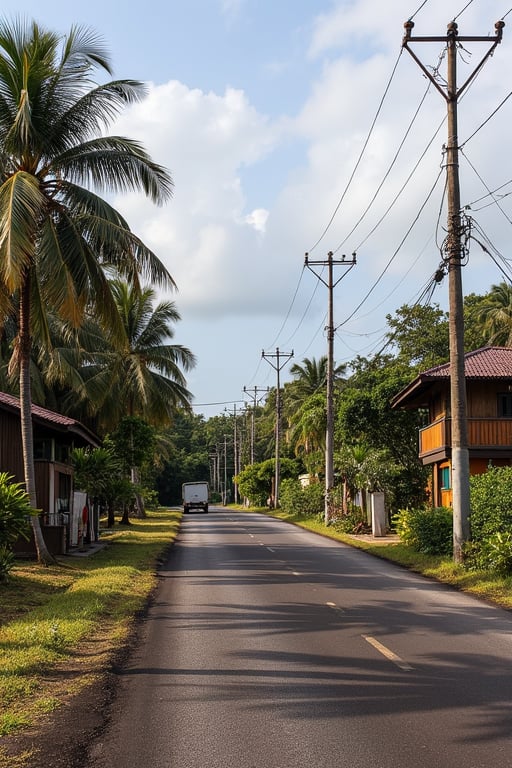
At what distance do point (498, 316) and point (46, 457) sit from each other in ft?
105

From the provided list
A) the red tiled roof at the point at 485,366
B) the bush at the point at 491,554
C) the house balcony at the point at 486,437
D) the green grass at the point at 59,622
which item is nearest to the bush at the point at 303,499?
the red tiled roof at the point at 485,366

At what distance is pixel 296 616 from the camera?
39.8ft

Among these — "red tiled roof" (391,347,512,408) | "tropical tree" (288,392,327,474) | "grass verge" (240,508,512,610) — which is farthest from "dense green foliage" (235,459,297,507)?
"grass verge" (240,508,512,610)

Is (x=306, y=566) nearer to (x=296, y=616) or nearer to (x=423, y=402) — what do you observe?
(x=296, y=616)

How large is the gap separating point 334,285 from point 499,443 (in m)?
11.3

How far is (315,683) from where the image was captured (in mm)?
7785

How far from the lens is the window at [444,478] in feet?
105

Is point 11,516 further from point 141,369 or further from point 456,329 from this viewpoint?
point 141,369

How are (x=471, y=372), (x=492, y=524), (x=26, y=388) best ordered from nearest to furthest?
(x=492, y=524) → (x=26, y=388) → (x=471, y=372)

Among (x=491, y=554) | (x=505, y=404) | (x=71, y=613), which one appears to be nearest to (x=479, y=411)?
(x=505, y=404)

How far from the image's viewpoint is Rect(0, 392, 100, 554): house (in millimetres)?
22156

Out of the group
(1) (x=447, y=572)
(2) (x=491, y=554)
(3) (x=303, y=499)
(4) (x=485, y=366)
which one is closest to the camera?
(2) (x=491, y=554)

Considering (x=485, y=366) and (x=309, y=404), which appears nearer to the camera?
(x=485, y=366)

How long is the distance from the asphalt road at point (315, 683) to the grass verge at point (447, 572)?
0.53 m
